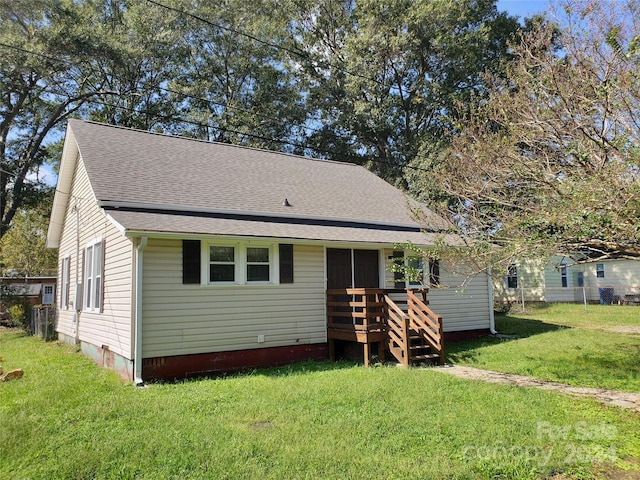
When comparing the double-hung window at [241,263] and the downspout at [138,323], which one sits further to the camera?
the double-hung window at [241,263]

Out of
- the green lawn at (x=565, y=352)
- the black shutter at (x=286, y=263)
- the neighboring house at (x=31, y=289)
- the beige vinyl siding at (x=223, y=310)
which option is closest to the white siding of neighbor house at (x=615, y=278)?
the green lawn at (x=565, y=352)

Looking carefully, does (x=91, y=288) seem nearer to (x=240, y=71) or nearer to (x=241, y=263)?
(x=241, y=263)

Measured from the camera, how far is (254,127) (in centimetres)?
2523

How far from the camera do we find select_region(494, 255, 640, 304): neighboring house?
25984 millimetres

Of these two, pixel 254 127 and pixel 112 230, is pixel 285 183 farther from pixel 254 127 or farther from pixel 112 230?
pixel 254 127

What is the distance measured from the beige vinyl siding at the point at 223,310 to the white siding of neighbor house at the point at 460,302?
7.97ft

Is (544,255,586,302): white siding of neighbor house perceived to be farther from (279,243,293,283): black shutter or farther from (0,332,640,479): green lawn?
(0,332,640,479): green lawn

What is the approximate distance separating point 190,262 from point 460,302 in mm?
7586

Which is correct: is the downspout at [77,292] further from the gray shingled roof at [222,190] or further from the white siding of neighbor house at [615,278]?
the white siding of neighbor house at [615,278]

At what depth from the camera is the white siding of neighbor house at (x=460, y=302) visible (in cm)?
1210

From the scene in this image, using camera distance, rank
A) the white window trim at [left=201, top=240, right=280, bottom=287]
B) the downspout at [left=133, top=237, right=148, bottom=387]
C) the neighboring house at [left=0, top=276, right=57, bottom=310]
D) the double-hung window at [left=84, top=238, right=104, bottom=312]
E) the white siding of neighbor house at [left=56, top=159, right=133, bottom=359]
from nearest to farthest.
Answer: the downspout at [left=133, top=237, right=148, bottom=387] < the white siding of neighbor house at [left=56, top=159, right=133, bottom=359] < the white window trim at [left=201, top=240, right=280, bottom=287] < the double-hung window at [left=84, top=238, right=104, bottom=312] < the neighboring house at [left=0, top=276, right=57, bottom=310]

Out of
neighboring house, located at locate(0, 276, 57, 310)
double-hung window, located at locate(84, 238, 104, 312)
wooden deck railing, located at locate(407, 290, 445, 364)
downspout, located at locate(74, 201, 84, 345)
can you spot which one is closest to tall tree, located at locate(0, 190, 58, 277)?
neighboring house, located at locate(0, 276, 57, 310)

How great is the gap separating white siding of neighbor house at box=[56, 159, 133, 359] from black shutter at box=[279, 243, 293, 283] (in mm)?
3001

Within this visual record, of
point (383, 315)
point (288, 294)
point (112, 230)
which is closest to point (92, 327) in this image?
point (112, 230)
